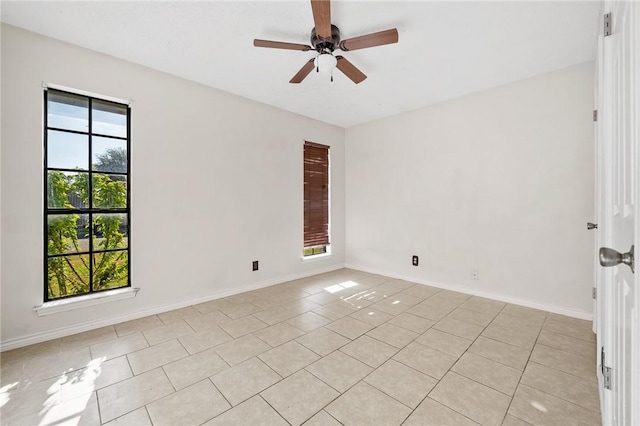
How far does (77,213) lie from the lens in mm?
2604

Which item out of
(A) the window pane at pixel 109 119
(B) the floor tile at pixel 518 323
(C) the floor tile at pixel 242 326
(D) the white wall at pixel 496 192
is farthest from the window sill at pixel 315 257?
(A) the window pane at pixel 109 119

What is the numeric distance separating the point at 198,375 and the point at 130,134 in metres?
2.44

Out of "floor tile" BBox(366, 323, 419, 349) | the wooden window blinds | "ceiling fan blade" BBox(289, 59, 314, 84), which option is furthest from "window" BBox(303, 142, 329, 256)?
"floor tile" BBox(366, 323, 419, 349)

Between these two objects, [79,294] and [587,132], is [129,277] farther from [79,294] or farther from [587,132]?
[587,132]

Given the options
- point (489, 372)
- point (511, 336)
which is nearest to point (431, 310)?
point (511, 336)

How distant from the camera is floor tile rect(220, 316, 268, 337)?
2.57m

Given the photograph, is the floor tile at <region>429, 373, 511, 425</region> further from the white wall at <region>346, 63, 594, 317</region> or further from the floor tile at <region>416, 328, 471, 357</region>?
the white wall at <region>346, 63, 594, 317</region>

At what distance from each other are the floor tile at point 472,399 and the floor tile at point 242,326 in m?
1.63

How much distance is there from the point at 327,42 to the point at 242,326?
2.70m

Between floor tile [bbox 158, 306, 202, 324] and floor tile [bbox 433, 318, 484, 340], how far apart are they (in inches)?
101

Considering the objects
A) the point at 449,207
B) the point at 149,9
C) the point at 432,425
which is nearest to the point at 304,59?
the point at 149,9

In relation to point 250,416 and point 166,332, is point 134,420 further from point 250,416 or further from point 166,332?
point 166,332

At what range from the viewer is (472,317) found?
2885mm

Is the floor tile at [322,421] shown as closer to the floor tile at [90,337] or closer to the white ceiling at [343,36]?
the floor tile at [90,337]
